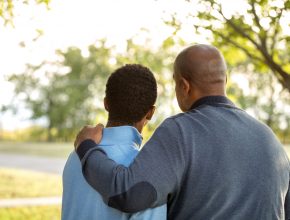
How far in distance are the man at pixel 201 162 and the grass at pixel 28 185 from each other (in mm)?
10175

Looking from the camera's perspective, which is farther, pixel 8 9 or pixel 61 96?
pixel 61 96

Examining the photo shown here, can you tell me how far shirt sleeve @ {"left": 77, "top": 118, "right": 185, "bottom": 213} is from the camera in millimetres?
1841

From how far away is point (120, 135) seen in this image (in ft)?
6.68

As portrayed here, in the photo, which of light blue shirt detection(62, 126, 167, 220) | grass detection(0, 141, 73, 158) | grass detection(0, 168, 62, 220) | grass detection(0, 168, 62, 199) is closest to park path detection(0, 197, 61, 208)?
grass detection(0, 168, 62, 220)

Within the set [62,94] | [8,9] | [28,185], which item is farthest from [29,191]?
[62,94]

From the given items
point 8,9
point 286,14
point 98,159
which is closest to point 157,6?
point 286,14

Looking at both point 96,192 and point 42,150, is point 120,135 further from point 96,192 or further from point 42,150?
point 42,150

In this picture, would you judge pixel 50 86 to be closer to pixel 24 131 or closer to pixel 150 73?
pixel 24 131

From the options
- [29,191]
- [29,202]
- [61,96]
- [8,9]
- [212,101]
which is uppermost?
[212,101]

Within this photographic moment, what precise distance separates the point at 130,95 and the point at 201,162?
35cm

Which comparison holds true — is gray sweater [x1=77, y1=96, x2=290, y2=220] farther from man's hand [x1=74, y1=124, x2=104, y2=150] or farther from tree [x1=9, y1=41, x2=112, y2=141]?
tree [x1=9, y1=41, x2=112, y2=141]

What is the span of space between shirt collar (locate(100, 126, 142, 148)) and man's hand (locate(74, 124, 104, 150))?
2cm

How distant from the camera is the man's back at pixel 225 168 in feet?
6.35

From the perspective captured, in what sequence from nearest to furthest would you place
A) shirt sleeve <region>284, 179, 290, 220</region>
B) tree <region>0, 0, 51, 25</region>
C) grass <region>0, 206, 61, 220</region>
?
shirt sleeve <region>284, 179, 290, 220</region>, tree <region>0, 0, 51, 25</region>, grass <region>0, 206, 61, 220</region>
